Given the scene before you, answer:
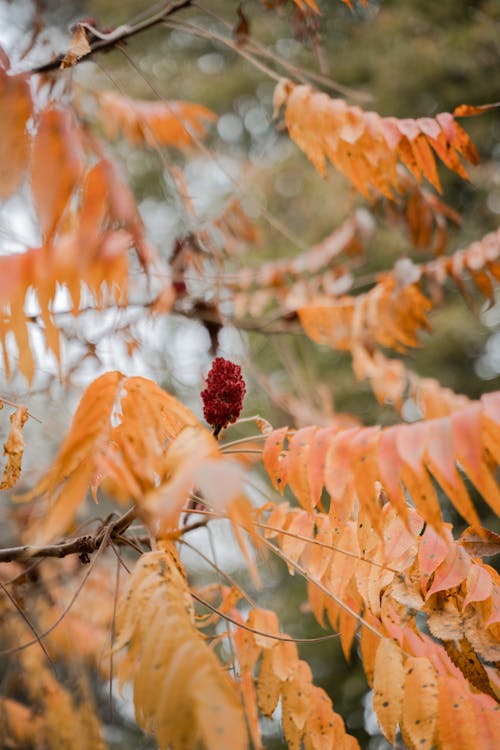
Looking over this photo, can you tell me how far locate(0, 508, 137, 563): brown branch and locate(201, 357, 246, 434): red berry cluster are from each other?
300 mm

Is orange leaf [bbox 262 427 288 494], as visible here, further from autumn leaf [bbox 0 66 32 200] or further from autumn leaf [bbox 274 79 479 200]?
autumn leaf [bbox 274 79 479 200]

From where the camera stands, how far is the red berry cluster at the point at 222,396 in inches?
57.5

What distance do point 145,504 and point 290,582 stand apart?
517 centimetres

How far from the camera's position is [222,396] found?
146cm

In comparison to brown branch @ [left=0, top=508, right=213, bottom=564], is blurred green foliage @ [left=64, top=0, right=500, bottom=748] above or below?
above

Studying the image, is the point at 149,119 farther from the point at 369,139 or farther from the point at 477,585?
the point at 477,585

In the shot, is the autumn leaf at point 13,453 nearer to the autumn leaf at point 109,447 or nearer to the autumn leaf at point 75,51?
the autumn leaf at point 109,447

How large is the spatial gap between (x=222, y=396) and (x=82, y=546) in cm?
43

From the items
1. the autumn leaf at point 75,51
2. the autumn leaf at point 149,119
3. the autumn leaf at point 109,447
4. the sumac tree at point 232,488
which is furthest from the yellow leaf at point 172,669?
the autumn leaf at point 149,119

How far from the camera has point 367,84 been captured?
6848mm

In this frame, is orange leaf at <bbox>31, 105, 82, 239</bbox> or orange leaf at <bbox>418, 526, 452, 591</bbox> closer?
orange leaf at <bbox>31, 105, 82, 239</bbox>

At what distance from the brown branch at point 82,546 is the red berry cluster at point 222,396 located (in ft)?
0.98

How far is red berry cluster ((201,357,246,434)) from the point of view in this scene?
1.46 metres

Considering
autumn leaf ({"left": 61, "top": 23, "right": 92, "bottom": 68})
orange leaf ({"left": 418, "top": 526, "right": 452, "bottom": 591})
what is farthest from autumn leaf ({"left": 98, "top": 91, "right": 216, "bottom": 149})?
orange leaf ({"left": 418, "top": 526, "right": 452, "bottom": 591})
